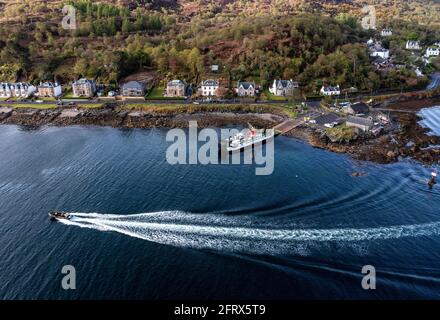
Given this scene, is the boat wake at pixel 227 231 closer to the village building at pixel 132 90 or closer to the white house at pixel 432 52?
the village building at pixel 132 90

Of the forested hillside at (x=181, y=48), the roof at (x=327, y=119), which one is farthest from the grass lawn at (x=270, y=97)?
the roof at (x=327, y=119)

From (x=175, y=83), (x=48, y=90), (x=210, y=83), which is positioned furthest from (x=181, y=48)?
(x=48, y=90)

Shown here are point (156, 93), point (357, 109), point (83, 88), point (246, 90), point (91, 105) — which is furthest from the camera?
point (156, 93)

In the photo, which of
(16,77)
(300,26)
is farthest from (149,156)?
(300,26)

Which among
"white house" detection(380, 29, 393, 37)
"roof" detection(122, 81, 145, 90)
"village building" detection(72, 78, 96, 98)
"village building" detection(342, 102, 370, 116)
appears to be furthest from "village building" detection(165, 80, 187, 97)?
"white house" detection(380, 29, 393, 37)

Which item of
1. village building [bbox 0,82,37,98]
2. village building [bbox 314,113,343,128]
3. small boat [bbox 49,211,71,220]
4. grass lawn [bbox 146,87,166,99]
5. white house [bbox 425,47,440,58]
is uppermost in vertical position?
white house [bbox 425,47,440,58]

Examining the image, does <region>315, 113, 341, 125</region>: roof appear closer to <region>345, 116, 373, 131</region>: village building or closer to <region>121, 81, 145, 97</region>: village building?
<region>345, 116, 373, 131</region>: village building

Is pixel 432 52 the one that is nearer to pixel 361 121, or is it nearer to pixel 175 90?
pixel 361 121
